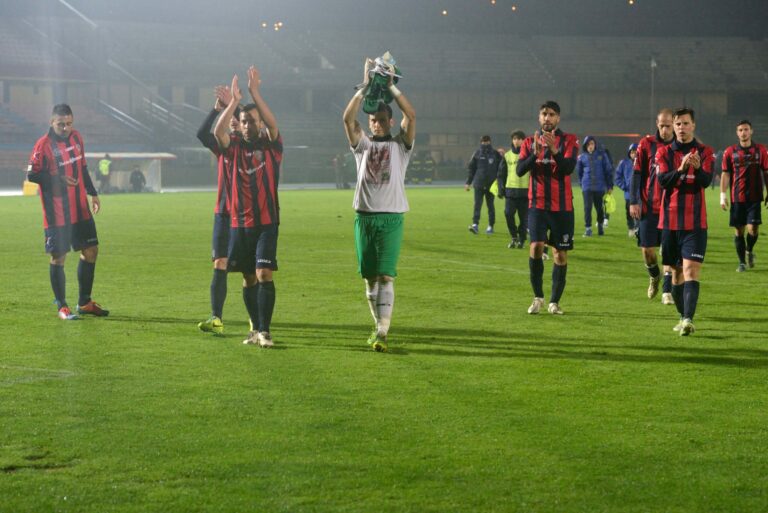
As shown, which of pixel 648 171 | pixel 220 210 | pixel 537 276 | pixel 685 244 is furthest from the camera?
pixel 537 276

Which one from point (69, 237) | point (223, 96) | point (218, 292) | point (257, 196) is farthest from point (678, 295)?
point (69, 237)

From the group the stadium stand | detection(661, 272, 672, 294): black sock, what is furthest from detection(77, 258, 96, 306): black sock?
the stadium stand

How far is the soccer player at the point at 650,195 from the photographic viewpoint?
11.6 metres

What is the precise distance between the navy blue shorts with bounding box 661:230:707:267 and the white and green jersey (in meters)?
2.65

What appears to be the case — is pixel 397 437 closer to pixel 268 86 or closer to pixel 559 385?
pixel 559 385

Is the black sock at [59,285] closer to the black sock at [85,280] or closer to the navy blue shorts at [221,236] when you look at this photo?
the black sock at [85,280]

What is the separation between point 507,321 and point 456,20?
67.3 metres

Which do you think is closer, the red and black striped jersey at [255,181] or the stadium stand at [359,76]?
the red and black striped jersey at [255,181]

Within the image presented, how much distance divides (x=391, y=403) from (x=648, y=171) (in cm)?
544

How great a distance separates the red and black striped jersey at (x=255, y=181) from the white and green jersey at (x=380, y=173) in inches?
29.5

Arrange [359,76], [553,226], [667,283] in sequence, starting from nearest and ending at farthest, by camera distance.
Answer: [553,226] < [667,283] < [359,76]

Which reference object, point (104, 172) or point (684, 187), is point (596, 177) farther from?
point (104, 172)

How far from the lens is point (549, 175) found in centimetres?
1179

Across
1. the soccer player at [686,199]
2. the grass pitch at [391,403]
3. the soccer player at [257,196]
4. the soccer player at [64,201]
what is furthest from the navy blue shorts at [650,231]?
the soccer player at [64,201]
